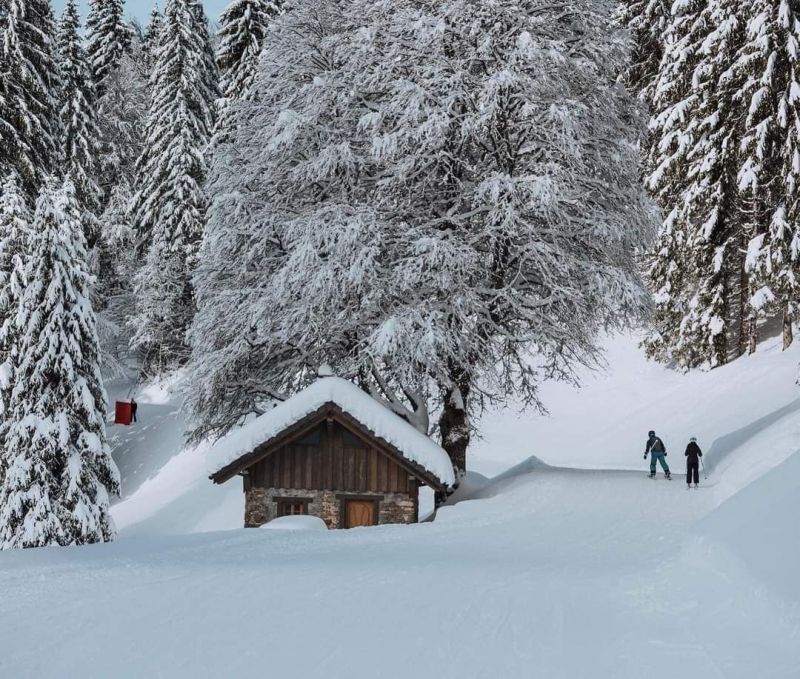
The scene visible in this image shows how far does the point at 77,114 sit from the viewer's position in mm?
37938

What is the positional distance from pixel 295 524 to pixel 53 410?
9125mm

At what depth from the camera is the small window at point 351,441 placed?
16906 millimetres

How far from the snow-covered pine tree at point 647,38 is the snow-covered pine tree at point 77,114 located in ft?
73.6

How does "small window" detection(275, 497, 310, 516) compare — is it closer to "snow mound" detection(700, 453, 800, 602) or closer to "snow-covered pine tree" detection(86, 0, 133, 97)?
"snow mound" detection(700, 453, 800, 602)

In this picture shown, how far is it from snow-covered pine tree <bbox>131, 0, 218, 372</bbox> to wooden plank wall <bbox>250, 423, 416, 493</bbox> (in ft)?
66.5

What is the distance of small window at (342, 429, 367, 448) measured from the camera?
16906mm

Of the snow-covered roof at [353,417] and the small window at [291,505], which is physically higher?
the snow-covered roof at [353,417]

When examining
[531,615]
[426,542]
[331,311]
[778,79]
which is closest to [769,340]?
[778,79]

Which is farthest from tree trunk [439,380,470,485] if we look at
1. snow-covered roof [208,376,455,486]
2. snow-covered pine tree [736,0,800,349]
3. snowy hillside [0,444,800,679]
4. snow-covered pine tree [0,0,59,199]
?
snow-covered pine tree [0,0,59,199]

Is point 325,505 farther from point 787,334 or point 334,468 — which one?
point 787,334

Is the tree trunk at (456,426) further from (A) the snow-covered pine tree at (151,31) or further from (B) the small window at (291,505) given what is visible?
(A) the snow-covered pine tree at (151,31)

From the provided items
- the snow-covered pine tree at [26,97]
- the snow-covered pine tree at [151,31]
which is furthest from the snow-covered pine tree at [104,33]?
the snow-covered pine tree at [26,97]

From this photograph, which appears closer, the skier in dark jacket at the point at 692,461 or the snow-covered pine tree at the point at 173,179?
the skier in dark jacket at the point at 692,461

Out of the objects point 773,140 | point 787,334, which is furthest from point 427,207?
point 787,334
